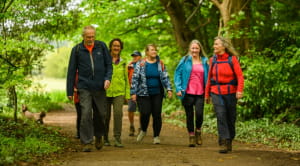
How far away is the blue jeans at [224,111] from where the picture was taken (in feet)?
25.0

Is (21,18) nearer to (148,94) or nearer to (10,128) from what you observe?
(10,128)

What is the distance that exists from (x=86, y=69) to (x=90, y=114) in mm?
788

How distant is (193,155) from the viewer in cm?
688

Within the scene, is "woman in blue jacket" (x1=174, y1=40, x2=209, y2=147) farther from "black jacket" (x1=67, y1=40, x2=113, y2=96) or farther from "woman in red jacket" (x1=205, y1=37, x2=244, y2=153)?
"black jacket" (x1=67, y1=40, x2=113, y2=96)

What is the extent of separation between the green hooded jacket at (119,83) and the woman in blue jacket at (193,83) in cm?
104

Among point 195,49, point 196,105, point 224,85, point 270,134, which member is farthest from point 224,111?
point 270,134

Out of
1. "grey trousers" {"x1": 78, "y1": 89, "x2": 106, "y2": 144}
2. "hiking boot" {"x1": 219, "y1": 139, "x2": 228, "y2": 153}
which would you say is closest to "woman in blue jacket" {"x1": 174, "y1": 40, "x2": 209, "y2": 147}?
"hiking boot" {"x1": 219, "y1": 139, "x2": 228, "y2": 153}

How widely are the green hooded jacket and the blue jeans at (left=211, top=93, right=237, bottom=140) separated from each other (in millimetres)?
1906

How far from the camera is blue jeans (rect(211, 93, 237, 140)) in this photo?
7621 millimetres

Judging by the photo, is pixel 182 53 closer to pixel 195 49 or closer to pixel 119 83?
pixel 195 49

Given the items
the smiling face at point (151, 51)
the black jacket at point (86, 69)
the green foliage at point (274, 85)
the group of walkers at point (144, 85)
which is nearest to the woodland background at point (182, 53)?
the green foliage at point (274, 85)

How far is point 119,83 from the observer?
28.3 feet

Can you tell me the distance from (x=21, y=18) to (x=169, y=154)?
4.41m

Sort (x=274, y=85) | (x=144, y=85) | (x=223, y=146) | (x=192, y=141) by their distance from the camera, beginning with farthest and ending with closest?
(x=274, y=85), (x=144, y=85), (x=192, y=141), (x=223, y=146)
